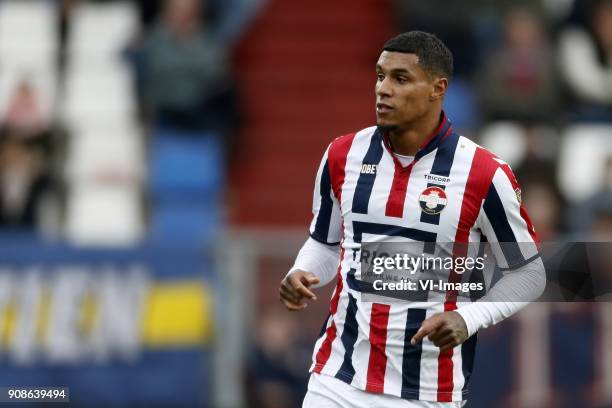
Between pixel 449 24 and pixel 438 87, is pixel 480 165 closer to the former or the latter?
pixel 438 87

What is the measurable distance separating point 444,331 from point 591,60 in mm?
8691

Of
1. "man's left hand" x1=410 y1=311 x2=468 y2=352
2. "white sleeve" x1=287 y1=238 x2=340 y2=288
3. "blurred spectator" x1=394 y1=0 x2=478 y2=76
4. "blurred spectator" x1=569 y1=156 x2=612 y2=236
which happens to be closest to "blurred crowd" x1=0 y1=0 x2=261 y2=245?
"blurred spectator" x1=394 y1=0 x2=478 y2=76

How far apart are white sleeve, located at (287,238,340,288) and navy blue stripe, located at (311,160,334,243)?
4 centimetres

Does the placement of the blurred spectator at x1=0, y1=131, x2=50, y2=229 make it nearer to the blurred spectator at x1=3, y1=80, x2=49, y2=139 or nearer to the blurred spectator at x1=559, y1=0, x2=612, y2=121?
the blurred spectator at x1=3, y1=80, x2=49, y2=139

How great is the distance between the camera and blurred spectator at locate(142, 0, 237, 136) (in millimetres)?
Result: 12961

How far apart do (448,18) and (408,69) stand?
26.3 ft

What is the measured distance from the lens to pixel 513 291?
18.9ft

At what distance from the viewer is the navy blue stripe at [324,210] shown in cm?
608

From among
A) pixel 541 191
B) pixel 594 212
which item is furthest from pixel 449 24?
pixel 594 212

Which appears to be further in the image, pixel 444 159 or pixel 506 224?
pixel 444 159

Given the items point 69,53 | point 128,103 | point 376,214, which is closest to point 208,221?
point 128,103

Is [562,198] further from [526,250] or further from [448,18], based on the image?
[526,250]

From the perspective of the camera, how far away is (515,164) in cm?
1212

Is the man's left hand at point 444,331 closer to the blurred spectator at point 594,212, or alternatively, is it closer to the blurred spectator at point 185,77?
the blurred spectator at point 594,212
